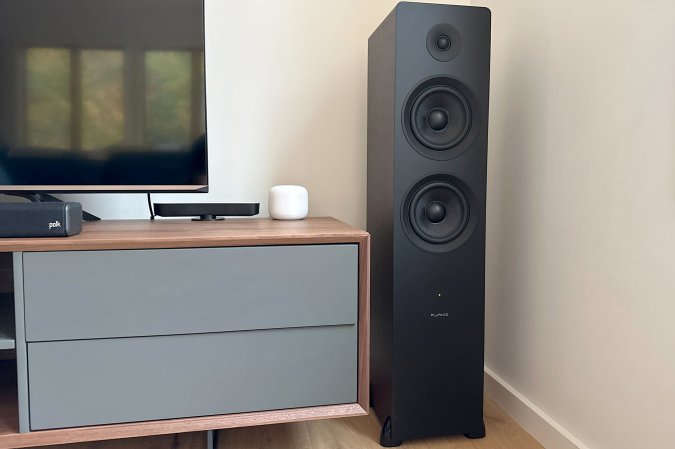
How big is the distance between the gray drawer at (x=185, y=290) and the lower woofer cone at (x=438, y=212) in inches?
8.3

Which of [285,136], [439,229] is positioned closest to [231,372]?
[439,229]

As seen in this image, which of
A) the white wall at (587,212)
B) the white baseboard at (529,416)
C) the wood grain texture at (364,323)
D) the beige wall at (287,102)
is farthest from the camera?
the beige wall at (287,102)

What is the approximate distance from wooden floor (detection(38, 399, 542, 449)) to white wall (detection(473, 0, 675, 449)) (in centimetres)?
12

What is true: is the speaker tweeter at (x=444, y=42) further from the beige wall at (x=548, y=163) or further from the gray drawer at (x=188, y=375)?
the gray drawer at (x=188, y=375)

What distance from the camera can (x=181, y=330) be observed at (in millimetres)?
1072

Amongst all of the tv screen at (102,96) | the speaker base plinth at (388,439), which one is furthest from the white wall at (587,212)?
the tv screen at (102,96)

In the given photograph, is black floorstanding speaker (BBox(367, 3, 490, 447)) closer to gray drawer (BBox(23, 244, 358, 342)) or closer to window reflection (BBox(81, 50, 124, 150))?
gray drawer (BBox(23, 244, 358, 342))

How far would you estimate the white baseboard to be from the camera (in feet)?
4.06

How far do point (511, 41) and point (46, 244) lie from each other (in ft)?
4.14

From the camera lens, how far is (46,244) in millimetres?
998

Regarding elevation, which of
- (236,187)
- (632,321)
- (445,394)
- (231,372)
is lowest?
(445,394)

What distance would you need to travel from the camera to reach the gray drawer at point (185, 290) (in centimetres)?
102

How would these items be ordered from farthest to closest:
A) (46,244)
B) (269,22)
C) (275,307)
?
(269,22) → (275,307) → (46,244)

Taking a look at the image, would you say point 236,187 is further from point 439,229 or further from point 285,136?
point 439,229
